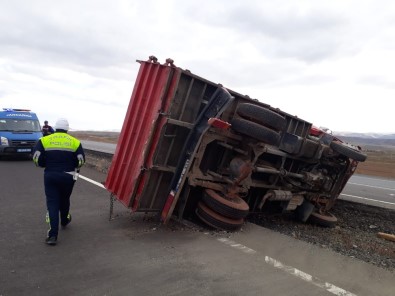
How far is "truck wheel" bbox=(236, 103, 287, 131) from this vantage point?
5852 mm

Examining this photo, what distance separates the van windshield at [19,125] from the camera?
15.9 m

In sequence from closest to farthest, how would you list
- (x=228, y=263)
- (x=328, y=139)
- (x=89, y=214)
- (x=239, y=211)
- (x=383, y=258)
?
(x=228, y=263)
(x=383, y=258)
(x=239, y=211)
(x=89, y=214)
(x=328, y=139)

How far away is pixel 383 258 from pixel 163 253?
304 cm

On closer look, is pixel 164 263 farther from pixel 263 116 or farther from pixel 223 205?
pixel 263 116

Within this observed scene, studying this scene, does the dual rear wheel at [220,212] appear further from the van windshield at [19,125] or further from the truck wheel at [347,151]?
the van windshield at [19,125]

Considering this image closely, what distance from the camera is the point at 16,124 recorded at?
16234 millimetres

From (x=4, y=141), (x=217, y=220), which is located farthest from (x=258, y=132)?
(x=4, y=141)

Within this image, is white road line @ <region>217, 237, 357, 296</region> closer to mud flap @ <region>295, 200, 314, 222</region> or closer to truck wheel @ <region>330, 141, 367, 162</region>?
mud flap @ <region>295, 200, 314, 222</region>

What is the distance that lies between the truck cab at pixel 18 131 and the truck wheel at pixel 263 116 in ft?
40.5

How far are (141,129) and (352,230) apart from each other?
17.0 ft

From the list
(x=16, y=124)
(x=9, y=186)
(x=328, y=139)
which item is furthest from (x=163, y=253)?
(x=16, y=124)

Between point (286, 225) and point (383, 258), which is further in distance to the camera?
point (286, 225)

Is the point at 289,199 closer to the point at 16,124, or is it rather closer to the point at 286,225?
the point at 286,225

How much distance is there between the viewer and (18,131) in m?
16.0
